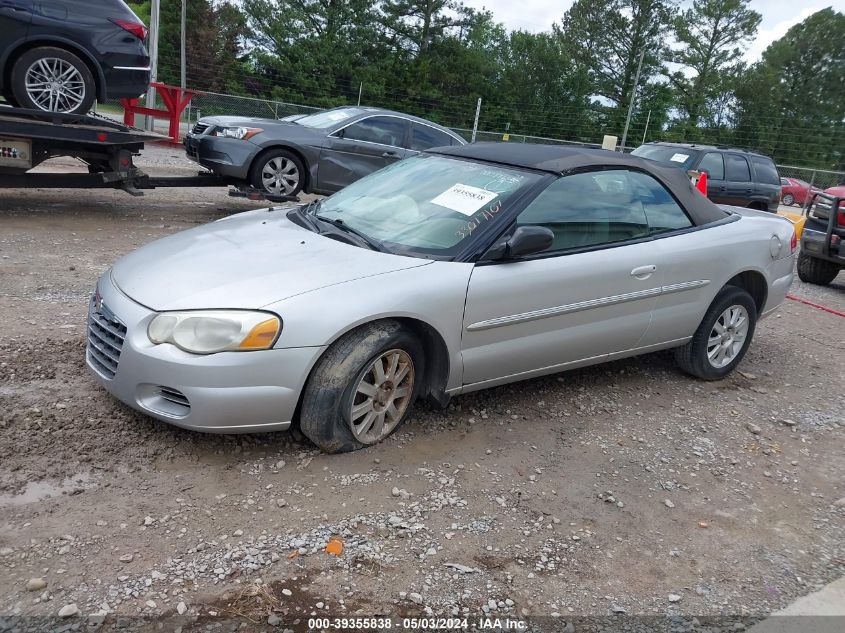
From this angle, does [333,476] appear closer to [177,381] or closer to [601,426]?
[177,381]

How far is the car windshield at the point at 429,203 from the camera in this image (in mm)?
3904

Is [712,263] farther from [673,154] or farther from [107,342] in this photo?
[673,154]

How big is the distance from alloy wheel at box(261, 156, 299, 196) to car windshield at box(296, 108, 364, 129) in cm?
76

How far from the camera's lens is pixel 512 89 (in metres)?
48.2

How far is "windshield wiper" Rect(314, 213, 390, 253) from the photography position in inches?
151

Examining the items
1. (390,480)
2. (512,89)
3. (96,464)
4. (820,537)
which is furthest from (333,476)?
(512,89)

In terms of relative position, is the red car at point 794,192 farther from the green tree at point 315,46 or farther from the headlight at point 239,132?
the headlight at point 239,132

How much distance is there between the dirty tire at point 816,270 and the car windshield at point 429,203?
7094 mm

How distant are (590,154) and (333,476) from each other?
260cm

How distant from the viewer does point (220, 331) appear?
320 centimetres

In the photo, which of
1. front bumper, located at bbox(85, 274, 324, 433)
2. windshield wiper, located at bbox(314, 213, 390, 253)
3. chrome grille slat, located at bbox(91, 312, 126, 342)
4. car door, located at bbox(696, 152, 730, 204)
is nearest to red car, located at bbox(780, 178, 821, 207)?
car door, located at bbox(696, 152, 730, 204)

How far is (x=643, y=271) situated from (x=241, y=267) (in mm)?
Result: 2374

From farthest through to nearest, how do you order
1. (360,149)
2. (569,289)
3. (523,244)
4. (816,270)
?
(360,149) < (816,270) < (569,289) < (523,244)

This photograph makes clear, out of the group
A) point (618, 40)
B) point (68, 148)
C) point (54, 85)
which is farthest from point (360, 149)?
point (618, 40)
